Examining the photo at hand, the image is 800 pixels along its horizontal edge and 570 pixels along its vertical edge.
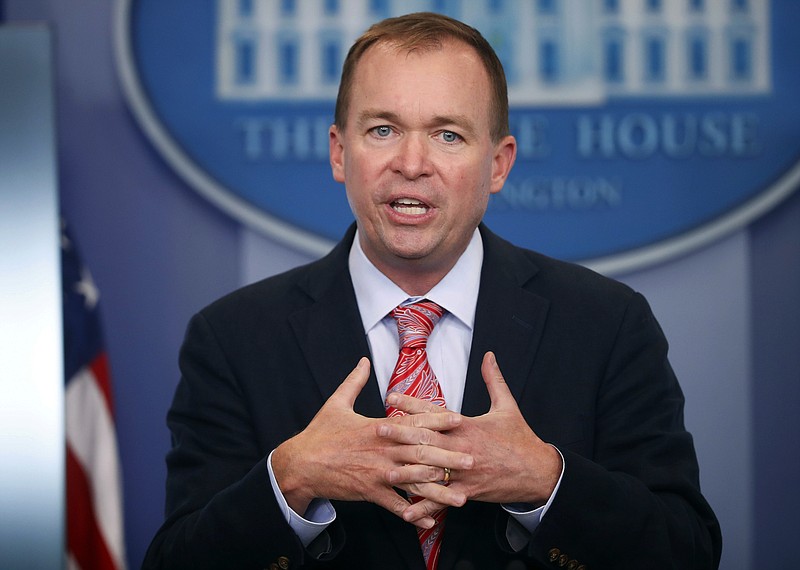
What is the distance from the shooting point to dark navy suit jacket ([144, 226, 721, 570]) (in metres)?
1.74

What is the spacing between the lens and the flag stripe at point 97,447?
3127 mm

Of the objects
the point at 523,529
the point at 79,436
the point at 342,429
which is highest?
the point at 342,429

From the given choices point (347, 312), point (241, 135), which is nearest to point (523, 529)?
point (347, 312)

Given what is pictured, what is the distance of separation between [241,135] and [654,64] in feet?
4.47

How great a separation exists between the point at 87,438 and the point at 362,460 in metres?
1.76

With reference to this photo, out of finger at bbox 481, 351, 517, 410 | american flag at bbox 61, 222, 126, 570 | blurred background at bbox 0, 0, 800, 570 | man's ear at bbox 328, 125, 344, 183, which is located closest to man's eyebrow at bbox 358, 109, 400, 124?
man's ear at bbox 328, 125, 344, 183

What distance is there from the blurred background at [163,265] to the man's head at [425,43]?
1.31 meters

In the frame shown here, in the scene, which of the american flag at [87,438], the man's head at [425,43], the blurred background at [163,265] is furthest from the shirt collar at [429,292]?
the american flag at [87,438]

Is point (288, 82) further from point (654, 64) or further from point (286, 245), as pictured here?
point (654, 64)

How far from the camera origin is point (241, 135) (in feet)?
11.0

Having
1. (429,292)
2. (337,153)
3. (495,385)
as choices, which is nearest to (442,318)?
(429,292)

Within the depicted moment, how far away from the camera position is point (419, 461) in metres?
1.65

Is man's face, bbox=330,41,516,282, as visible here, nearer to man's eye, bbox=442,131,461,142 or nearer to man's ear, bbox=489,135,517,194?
man's eye, bbox=442,131,461,142

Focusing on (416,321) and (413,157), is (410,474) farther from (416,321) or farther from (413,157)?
(413,157)
